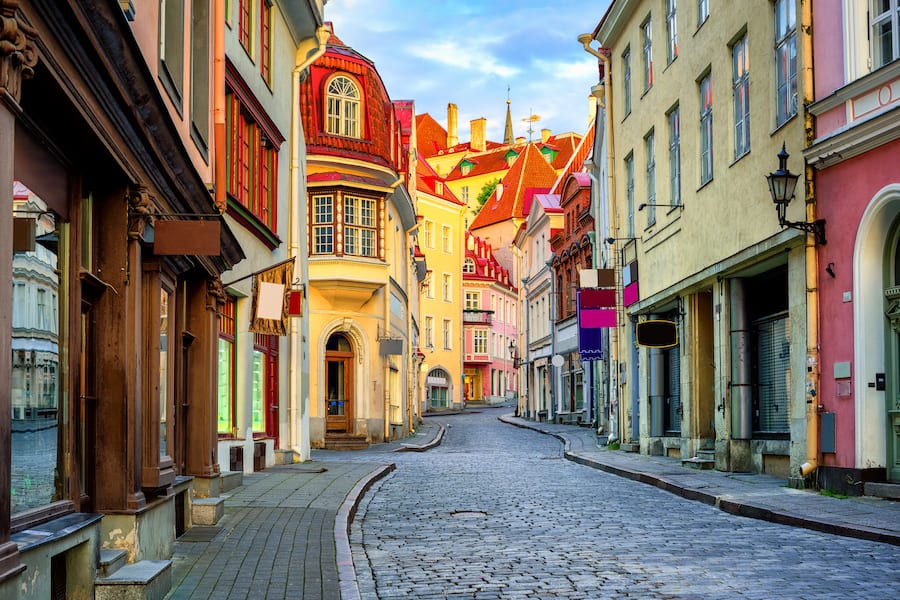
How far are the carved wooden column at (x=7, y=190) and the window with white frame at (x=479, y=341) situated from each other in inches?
3291

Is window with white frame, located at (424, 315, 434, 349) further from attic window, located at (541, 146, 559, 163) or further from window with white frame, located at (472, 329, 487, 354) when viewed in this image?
attic window, located at (541, 146, 559, 163)

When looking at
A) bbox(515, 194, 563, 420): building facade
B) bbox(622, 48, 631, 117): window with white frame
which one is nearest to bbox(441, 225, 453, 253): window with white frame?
bbox(515, 194, 563, 420): building facade

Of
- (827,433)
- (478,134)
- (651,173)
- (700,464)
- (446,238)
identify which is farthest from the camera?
(478,134)

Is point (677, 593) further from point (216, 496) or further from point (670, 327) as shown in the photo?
point (670, 327)

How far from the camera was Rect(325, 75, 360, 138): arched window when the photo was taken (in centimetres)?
3141

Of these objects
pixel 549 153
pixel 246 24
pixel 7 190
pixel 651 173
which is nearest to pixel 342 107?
pixel 651 173

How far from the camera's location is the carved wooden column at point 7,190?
4.85m

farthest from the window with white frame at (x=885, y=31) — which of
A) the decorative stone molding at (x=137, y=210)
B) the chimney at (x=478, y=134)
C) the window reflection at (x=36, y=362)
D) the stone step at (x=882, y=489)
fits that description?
the chimney at (x=478, y=134)

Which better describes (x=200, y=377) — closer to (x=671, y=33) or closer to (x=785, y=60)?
(x=785, y=60)

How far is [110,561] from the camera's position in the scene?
7.37 m

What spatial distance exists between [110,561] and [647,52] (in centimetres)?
2134

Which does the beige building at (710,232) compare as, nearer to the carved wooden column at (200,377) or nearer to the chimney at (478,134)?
the carved wooden column at (200,377)

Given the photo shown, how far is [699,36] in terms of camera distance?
21.4m

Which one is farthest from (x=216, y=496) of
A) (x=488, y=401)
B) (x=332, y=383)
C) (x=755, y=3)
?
(x=488, y=401)
